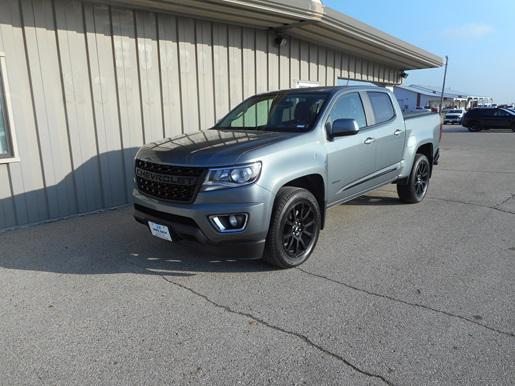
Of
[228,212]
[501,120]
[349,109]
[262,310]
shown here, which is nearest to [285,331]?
[262,310]

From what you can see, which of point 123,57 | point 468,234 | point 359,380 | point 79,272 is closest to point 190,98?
point 123,57

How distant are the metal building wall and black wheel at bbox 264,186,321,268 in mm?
3660

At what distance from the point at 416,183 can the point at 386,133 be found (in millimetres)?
1575

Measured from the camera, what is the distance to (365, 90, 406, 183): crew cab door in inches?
214

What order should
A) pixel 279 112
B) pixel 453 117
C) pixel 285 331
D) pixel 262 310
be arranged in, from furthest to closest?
pixel 453 117
pixel 279 112
pixel 262 310
pixel 285 331

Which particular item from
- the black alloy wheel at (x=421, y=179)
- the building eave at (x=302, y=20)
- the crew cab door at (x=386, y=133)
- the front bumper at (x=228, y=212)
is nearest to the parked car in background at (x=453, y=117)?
the building eave at (x=302, y=20)

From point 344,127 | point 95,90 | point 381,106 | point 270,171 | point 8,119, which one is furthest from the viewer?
point 95,90

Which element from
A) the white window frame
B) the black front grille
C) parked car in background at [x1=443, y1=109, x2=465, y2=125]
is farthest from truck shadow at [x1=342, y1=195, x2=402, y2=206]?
parked car in background at [x1=443, y1=109, x2=465, y2=125]

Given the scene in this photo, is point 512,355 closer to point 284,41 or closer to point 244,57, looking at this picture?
point 244,57

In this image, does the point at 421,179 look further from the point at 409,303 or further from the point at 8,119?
the point at 8,119

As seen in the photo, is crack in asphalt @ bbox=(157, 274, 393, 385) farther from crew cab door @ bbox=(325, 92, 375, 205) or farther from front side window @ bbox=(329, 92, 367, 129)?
front side window @ bbox=(329, 92, 367, 129)

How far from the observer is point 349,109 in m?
4.99

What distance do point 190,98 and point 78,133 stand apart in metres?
2.14

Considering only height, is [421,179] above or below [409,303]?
above
